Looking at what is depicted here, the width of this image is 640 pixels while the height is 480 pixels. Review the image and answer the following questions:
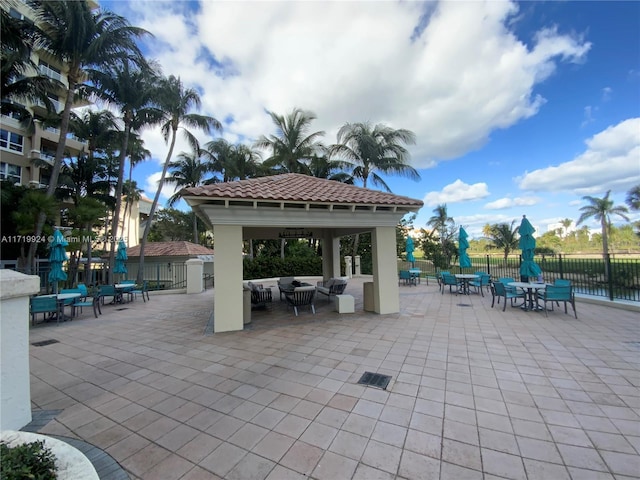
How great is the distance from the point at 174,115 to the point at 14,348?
63.9ft

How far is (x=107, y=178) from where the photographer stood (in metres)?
20.1

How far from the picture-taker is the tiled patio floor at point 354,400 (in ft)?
7.80

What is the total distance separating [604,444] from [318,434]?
275 centimetres

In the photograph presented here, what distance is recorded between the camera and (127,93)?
15484mm

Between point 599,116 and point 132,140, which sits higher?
point 132,140

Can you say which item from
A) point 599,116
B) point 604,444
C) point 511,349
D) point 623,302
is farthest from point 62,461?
point 599,116

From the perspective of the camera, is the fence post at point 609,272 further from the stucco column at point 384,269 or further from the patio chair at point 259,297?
the patio chair at point 259,297

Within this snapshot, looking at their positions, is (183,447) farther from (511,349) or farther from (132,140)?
(132,140)

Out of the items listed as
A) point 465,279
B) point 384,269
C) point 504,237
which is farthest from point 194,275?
point 504,237

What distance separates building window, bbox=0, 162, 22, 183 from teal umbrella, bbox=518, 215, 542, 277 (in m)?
29.6

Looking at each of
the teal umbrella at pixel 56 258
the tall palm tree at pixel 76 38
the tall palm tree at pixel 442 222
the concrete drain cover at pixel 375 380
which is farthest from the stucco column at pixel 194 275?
the tall palm tree at pixel 442 222

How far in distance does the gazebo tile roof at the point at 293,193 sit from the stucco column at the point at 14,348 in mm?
3275

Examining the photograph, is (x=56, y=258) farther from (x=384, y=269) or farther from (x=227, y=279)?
(x=384, y=269)

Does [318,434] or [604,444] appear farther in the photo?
[318,434]
